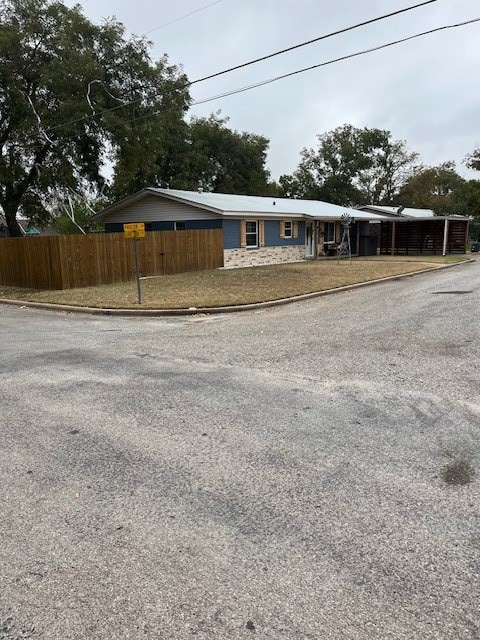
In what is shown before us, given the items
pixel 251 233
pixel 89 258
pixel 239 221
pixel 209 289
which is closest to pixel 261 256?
pixel 251 233

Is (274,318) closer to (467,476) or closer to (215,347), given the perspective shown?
(215,347)

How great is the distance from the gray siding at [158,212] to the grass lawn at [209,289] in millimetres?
3963

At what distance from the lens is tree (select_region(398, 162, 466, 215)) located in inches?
2124

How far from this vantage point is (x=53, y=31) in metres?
22.2

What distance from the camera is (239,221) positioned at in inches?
928

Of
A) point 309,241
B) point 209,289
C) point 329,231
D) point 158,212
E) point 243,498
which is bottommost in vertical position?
point 243,498

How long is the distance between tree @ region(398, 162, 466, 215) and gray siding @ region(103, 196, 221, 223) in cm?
3791

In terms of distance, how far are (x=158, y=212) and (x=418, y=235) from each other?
18.4 m

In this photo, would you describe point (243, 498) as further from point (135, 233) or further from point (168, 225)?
point (168, 225)

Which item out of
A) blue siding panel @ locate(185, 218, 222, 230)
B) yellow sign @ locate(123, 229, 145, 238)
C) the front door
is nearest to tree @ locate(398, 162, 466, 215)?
the front door

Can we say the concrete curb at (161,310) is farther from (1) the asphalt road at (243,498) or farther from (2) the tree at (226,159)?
(2) the tree at (226,159)

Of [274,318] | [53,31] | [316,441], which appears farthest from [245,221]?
[316,441]

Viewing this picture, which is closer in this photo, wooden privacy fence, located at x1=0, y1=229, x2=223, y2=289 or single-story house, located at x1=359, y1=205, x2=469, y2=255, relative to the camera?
wooden privacy fence, located at x1=0, y1=229, x2=223, y2=289

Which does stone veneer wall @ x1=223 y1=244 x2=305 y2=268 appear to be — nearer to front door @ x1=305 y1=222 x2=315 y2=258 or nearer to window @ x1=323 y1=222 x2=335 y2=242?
front door @ x1=305 y1=222 x2=315 y2=258
